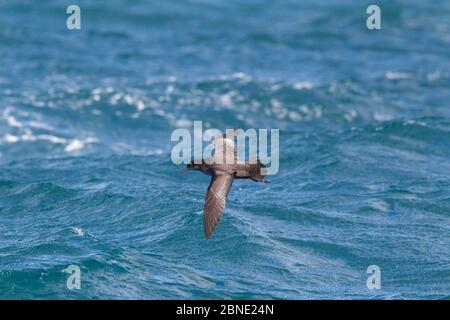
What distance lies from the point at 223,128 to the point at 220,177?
42.2 ft

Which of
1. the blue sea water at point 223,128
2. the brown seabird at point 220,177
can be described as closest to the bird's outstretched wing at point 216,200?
the brown seabird at point 220,177

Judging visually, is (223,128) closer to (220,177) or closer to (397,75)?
(397,75)

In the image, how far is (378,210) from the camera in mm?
18641

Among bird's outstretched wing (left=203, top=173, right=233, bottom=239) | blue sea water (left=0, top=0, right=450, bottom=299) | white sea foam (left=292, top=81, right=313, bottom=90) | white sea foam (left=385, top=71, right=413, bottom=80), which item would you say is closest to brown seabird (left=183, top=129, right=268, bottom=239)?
bird's outstretched wing (left=203, top=173, right=233, bottom=239)

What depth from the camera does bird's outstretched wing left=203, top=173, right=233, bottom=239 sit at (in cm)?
1388

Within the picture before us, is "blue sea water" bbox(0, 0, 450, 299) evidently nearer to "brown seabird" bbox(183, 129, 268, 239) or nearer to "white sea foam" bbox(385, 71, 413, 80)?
"white sea foam" bbox(385, 71, 413, 80)

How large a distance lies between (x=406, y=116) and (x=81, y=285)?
49.8ft

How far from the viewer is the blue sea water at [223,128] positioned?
15367 millimetres

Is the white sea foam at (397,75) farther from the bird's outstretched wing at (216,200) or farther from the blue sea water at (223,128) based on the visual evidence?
the bird's outstretched wing at (216,200)

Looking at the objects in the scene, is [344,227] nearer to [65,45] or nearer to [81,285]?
[81,285]

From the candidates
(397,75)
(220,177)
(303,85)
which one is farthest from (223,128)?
(220,177)

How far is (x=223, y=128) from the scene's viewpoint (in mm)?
27031

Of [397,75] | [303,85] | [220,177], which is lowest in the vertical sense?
[220,177]
